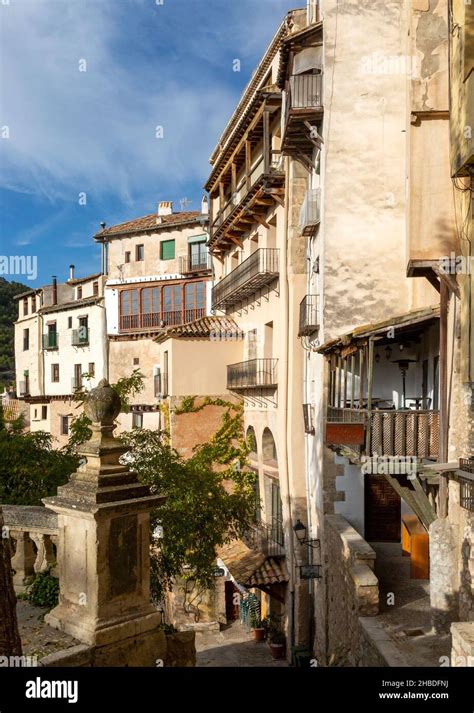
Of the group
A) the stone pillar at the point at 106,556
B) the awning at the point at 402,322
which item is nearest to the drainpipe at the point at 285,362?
the awning at the point at 402,322

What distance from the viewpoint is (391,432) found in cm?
1405

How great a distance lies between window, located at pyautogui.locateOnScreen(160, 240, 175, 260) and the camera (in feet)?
132

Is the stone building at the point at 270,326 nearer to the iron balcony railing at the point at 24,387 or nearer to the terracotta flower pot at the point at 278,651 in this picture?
the terracotta flower pot at the point at 278,651

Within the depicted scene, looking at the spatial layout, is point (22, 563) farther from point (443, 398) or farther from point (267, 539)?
point (267, 539)

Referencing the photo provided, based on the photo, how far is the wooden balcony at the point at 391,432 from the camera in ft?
44.7

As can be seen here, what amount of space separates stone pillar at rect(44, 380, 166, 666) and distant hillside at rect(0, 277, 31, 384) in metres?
58.4

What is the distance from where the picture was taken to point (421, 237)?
522 inches

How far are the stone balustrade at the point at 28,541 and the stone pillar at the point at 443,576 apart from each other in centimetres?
764

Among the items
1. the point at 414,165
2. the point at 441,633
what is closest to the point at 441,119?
the point at 414,165

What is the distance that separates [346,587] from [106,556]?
10.4 m

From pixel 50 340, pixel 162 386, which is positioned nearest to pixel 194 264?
pixel 162 386

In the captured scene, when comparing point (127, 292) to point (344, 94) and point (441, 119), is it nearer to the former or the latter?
point (344, 94)

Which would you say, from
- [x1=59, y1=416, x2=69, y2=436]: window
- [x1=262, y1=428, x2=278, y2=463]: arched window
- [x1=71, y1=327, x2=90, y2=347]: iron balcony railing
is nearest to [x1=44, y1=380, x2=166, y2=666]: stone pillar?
[x1=262, y1=428, x2=278, y2=463]: arched window
